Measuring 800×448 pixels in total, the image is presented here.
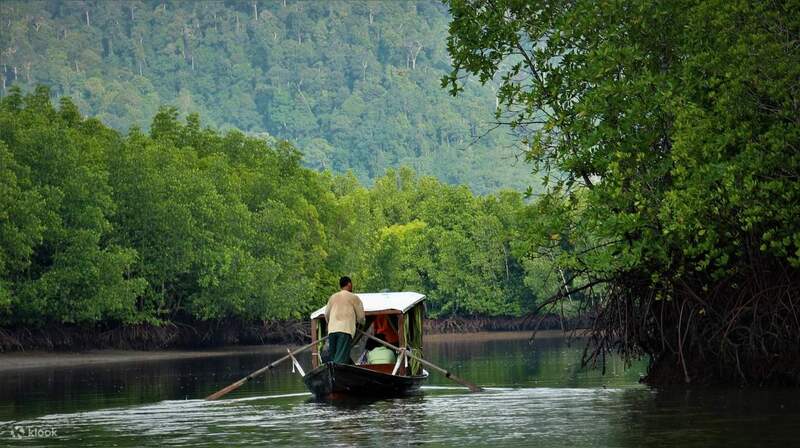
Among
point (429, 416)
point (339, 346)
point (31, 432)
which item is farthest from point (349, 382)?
point (31, 432)

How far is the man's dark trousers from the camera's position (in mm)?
30734

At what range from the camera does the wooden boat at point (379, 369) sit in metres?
30.4

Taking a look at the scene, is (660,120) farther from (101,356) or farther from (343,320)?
(101,356)

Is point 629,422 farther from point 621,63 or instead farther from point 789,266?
point 621,63

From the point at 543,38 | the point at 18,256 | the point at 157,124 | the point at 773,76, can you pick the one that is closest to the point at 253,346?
the point at 157,124

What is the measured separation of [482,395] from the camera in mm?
32781

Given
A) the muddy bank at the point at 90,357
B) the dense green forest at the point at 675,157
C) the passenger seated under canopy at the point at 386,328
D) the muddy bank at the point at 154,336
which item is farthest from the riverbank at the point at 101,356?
the dense green forest at the point at 675,157

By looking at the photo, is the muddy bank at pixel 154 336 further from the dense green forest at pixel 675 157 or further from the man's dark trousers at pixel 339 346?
the dense green forest at pixel 675 157

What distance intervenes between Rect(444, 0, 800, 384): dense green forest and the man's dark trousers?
473 centimetres

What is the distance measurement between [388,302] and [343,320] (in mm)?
4515

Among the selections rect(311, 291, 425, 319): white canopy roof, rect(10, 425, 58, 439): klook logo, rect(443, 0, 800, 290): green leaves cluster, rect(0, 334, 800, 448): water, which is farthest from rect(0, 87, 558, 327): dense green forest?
rect(10, 425, 58, 439): klook logo

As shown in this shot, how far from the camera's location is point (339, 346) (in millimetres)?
30781

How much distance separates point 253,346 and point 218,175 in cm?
1198

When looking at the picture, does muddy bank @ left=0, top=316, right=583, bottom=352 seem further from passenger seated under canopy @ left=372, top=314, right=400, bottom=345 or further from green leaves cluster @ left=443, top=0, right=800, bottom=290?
green leaves cluster @ left=443, top=0, right=800, bottom=290
